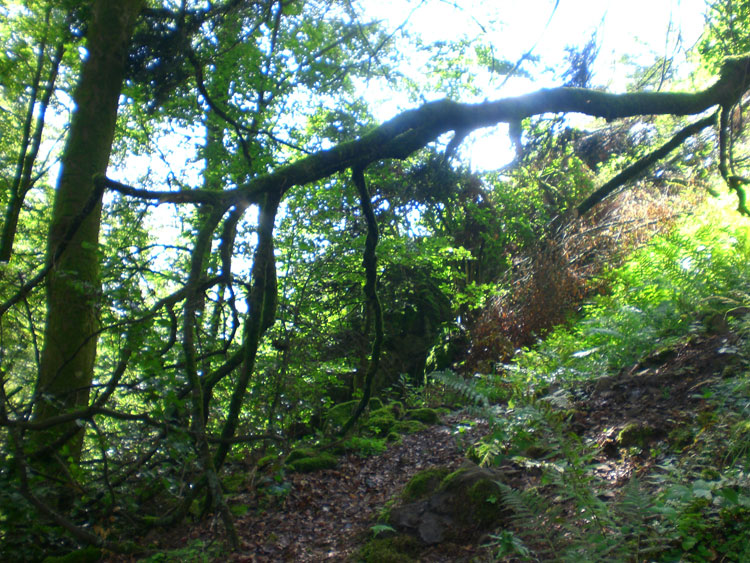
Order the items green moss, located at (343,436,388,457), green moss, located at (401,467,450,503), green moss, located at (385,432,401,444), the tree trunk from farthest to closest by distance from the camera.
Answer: green moss, located at (385,432,401,444) → green moss, located at (343,436,388,457) → the tree trunk → green moss, located at (401,467,450,503)

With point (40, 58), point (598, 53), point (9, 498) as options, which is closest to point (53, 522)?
point (9, 498)

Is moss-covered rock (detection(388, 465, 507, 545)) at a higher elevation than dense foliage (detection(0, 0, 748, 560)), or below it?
below

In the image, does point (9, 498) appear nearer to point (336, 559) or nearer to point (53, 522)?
point (53, 522)

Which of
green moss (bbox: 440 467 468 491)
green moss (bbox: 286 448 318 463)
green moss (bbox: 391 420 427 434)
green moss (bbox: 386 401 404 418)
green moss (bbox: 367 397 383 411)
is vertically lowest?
green moss (bbox: 440 467 468 491)

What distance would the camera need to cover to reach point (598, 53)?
5879 millimetres

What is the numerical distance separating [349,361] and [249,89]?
5366 millimetres

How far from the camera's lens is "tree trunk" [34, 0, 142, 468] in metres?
5.58

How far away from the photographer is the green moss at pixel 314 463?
639 cm

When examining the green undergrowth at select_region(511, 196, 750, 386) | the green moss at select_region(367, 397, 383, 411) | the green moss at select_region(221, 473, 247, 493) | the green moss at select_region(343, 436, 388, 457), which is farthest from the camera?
the green moss at select_region(367, 397, 383, 411)

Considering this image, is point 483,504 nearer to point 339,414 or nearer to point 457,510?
point 457,510

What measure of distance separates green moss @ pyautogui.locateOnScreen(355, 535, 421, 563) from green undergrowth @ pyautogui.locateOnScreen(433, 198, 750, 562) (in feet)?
2.01

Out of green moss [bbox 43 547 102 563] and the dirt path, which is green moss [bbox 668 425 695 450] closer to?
the dirt path

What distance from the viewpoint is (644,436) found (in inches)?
172

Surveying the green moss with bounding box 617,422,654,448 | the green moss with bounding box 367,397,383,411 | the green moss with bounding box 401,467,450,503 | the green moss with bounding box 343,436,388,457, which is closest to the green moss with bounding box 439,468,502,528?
the green moss with bounding box 401,467,450,503
